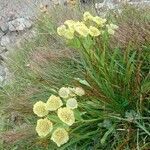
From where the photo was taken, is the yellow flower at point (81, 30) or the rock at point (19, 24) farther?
the rock at point (19, 24)

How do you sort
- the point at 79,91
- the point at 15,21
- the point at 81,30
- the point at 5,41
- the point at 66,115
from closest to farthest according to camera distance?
the point at 66,115
the point at 81,30
the point at 79,91
the point at 5,41
the point at 15,21

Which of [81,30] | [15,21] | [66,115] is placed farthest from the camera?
[15,21]

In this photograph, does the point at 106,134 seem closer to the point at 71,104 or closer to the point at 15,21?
the point at 71,104

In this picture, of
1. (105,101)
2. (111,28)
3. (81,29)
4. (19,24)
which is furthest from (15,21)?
(81,29)

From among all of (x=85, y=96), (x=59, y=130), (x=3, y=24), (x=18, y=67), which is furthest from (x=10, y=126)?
(x=3, y=24)

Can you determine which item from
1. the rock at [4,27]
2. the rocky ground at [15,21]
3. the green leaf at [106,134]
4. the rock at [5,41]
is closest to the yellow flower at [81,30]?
the green leaf at [106,134]

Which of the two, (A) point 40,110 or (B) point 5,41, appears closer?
(A) point 40,110

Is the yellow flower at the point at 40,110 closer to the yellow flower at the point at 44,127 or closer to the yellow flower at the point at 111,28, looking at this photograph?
the yellow flower at the point at 44,127
